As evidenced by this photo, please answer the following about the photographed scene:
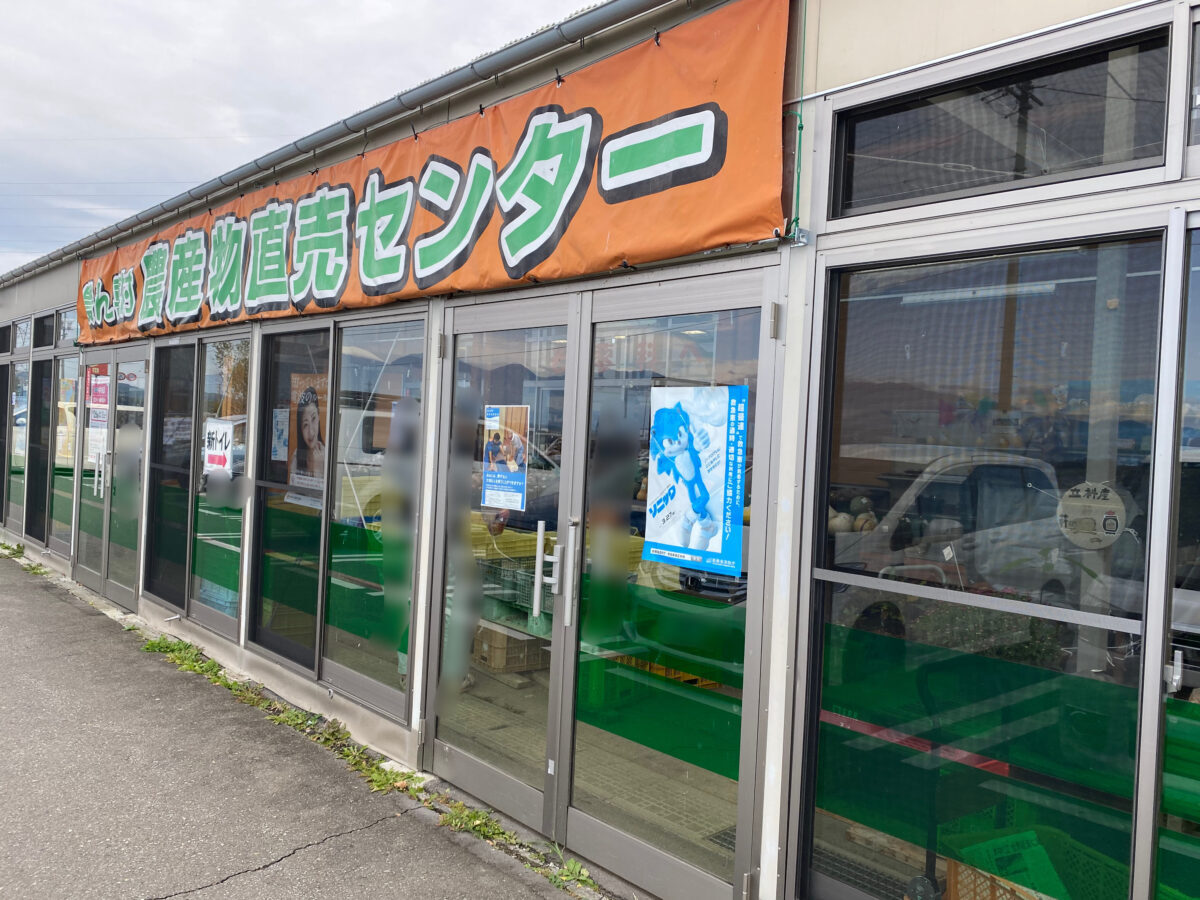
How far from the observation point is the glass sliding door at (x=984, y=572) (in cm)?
233

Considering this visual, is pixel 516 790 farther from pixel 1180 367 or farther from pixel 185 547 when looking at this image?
pixel 185 547

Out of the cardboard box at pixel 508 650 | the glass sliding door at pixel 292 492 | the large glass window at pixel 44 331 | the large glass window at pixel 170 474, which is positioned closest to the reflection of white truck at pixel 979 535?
the cardboard box at pixel 508 650

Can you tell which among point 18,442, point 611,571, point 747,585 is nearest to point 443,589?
point 611,571

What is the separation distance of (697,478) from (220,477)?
499cm

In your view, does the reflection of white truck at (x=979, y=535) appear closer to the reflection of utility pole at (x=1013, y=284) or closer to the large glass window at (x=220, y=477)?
the reflection of utility pole at (x=1013, y=284)

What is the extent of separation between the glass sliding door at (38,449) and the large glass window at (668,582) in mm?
9786

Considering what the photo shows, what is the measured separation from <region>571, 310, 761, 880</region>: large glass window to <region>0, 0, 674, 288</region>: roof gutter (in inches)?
50.1

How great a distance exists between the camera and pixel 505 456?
427 cm

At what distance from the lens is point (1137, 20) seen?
229cm

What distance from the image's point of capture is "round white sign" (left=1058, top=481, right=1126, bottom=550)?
2.32 meters

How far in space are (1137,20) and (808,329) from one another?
1215mm

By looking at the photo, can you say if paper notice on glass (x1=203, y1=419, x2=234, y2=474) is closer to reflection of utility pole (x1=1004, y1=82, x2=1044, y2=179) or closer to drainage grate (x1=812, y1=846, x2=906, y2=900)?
drainage grate (x1=812, y1=846, x2=906, y2=900)

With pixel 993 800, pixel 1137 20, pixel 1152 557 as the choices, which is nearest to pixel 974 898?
pixel 993 800

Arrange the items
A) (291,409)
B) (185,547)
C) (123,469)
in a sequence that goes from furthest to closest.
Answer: (123,469) → (185,547) → (291,409)
